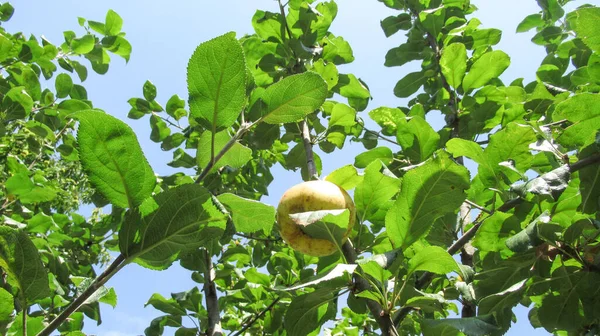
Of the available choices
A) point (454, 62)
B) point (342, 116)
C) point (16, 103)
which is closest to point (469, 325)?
point (342, 116)

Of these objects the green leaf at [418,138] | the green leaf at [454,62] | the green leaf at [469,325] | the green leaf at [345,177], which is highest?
the green leaf at [454,62]

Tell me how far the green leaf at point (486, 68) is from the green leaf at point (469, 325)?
4.55 ft

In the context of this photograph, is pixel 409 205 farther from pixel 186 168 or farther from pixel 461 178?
pixel 186 168

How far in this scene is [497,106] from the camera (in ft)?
7.39

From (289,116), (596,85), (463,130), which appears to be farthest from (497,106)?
(289,116)

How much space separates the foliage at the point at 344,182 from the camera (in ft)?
3.21

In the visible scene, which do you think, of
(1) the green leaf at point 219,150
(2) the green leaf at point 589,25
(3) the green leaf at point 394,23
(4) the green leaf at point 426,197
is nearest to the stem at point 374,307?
(4) the green leaf at point 426,197

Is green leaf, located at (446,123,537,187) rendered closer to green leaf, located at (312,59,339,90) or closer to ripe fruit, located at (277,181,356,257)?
ripe fruit, located at (277,181,356,257)

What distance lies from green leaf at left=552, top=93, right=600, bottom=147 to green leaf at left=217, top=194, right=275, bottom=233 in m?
0.87

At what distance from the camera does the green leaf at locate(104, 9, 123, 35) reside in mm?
3475

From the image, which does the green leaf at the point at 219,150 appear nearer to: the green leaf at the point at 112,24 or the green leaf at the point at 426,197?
the green leaf at the point at 426,197

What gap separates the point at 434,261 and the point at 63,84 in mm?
2836

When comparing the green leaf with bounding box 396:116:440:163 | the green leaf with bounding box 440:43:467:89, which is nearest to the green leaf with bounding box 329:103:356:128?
the green leaf with bounding box 396:116:440:163

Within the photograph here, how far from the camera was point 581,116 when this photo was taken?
4.76 feet
